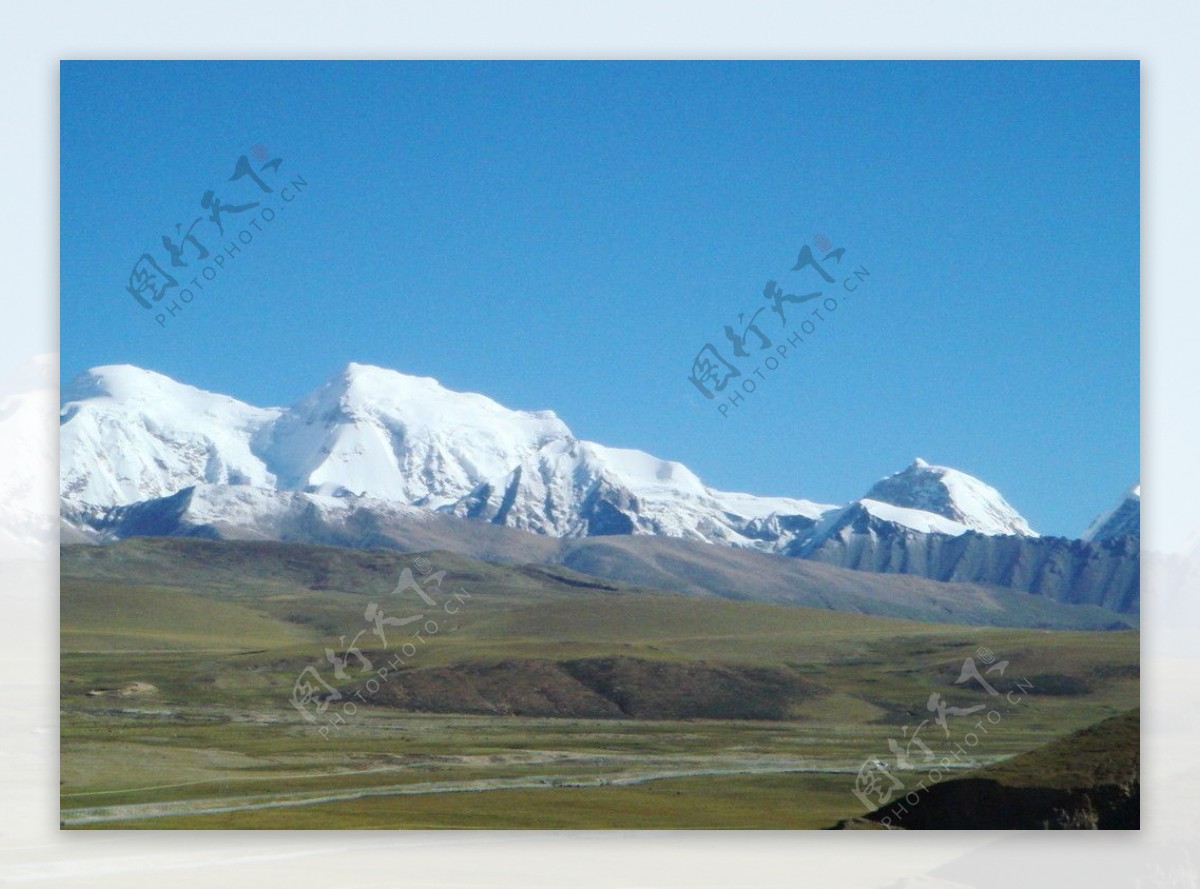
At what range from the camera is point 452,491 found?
156 m

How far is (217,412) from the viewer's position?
72.8 m

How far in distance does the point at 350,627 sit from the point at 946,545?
69561mm

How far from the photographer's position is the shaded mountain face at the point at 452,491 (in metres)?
62.0

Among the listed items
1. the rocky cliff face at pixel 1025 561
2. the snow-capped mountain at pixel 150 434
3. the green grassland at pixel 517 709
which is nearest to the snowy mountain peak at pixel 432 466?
the snow-capped mountain at pixel 150 434

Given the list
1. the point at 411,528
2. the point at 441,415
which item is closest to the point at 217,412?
the point at 441,415

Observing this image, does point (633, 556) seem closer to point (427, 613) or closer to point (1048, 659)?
point (427, 613)

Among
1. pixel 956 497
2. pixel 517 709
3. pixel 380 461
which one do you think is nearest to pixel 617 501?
pixel 380 461

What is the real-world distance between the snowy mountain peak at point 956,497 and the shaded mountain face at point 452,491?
0.95ft

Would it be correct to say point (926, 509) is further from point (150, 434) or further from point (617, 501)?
point (617, 501)

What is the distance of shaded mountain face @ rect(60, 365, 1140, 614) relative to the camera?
61969mm

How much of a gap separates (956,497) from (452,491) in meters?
86.2

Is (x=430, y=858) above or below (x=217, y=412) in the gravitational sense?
A: below

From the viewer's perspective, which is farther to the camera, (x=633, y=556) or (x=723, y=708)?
(x=633, y=556)

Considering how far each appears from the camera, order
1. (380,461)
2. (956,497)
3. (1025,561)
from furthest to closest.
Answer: (380,461) → (1025,561) → (956,497)
